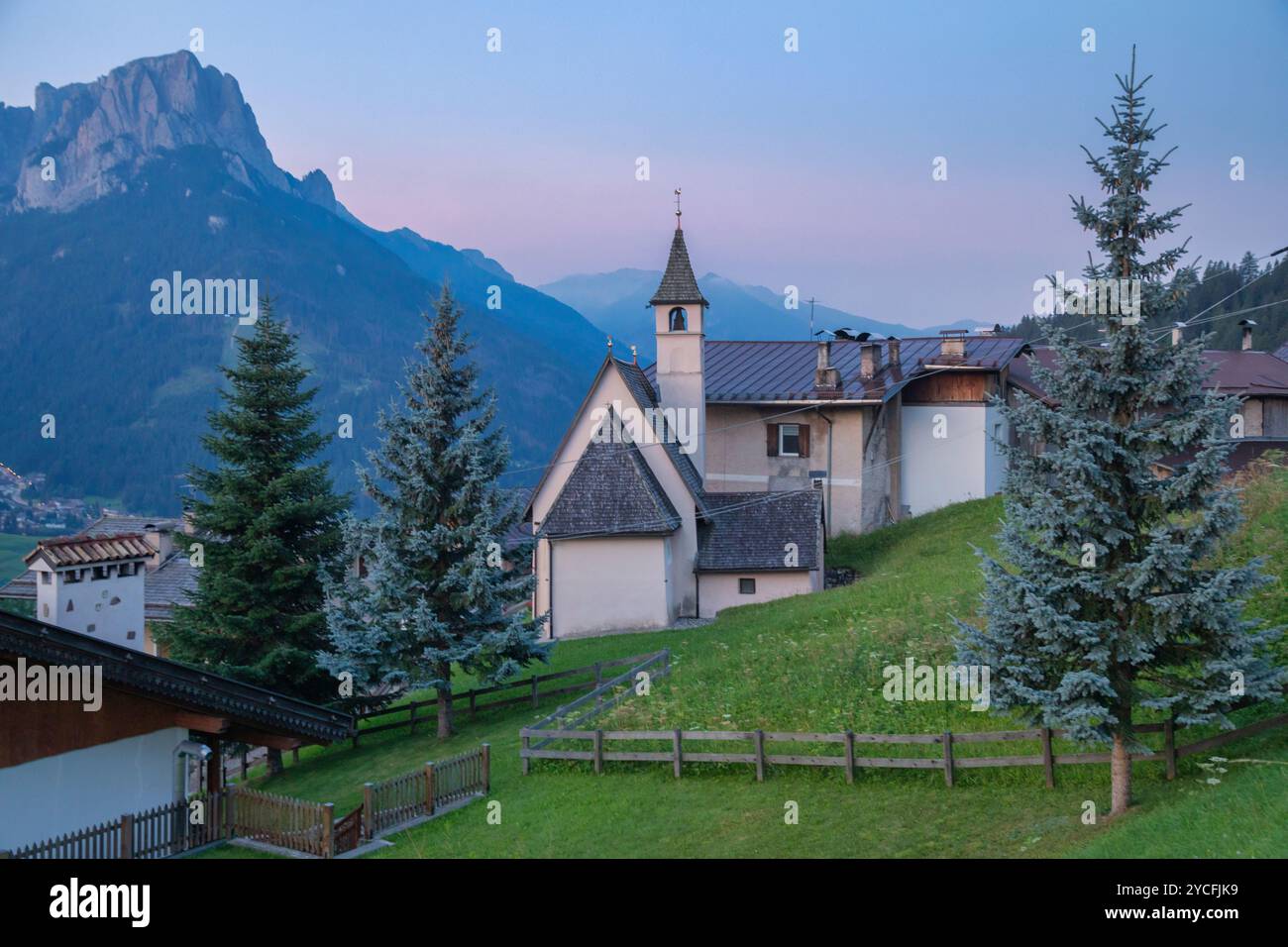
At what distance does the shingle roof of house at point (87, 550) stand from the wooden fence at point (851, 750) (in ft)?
26.1

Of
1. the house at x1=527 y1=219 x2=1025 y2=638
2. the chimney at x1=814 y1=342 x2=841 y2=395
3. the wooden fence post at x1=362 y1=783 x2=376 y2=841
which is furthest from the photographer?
the chimney at x1=814 y1=342 x2=841 y2=395

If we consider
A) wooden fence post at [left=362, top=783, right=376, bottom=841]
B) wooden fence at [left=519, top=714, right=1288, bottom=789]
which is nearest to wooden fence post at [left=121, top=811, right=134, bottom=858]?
wooden fence post at [left=362, top=783, right=376, bottom=841]

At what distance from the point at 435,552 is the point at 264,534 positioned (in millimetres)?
4536

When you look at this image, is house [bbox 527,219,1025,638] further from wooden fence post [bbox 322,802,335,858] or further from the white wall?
the white wall

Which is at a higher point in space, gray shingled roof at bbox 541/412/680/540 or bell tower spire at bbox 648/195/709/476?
bell tower spire at bbox 648/195/709/476

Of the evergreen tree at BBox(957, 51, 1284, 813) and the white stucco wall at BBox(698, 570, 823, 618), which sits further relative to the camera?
the white stucco wall at BBox(698, 570, 823, 618)

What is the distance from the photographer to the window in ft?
146

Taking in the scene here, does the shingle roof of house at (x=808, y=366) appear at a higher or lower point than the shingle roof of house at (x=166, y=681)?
higher

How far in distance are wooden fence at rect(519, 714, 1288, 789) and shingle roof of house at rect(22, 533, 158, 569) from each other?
7948mm

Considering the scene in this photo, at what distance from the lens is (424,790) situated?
1870cm

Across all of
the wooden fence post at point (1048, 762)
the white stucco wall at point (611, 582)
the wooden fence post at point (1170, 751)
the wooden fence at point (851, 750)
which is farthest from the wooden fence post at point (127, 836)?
the white stucco wall at point (611, 582)

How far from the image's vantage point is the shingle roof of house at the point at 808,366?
4422cm

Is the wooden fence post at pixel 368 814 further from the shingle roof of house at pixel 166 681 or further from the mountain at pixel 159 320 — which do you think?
the mountain at pixel 159 320
